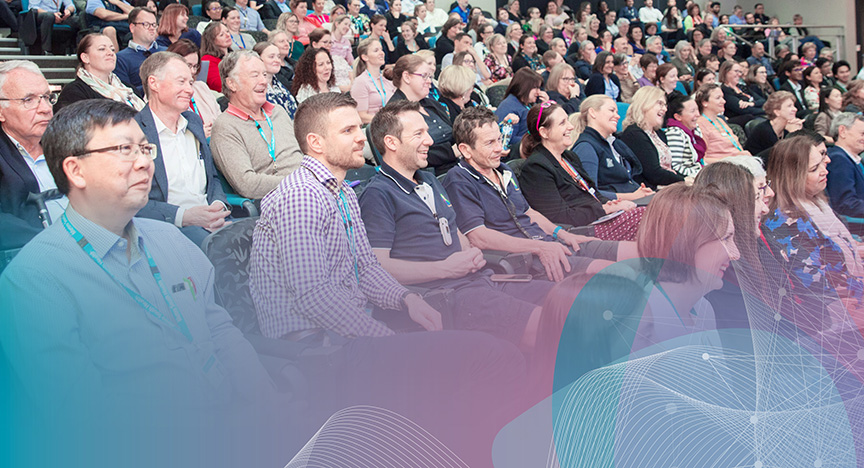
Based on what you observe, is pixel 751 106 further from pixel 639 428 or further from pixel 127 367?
pixel 127 367

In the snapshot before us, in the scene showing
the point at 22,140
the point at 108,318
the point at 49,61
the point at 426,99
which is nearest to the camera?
the point at 108,318

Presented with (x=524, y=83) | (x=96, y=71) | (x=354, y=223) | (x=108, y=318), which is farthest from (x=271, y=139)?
(x=524, y=83)

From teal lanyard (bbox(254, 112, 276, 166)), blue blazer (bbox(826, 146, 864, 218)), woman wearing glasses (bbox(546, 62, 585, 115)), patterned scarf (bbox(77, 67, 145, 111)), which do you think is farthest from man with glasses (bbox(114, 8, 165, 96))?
blue blazer (bbox(826, 146, 864, 218))

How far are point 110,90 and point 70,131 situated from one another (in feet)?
7.11

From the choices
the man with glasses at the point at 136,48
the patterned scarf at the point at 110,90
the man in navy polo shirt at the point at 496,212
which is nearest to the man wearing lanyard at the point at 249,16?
the man with glasses at the point at 136,48

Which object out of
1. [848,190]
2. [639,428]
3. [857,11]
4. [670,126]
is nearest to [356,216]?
[639,428]

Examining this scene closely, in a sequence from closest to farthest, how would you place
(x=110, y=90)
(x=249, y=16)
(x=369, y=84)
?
(x=110, y=90), (x=369, y=84), (x=249, y=16)

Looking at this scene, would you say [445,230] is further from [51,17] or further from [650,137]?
[51,17]

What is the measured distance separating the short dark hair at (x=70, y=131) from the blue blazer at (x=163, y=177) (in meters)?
0.68

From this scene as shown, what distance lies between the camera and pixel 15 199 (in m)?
2.28

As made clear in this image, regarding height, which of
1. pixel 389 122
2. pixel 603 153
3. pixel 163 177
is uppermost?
pixel 389 122

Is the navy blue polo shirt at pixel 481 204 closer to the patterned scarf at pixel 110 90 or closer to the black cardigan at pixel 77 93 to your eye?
the patterned scarf at pixel 110 90

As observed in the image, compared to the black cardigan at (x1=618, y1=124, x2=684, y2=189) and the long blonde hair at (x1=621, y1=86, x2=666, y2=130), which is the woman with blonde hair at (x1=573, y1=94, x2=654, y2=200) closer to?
the black cardigan at (x1=618, y1=124, x2=684, y2=189)

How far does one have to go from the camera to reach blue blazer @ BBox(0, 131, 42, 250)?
2.13m
